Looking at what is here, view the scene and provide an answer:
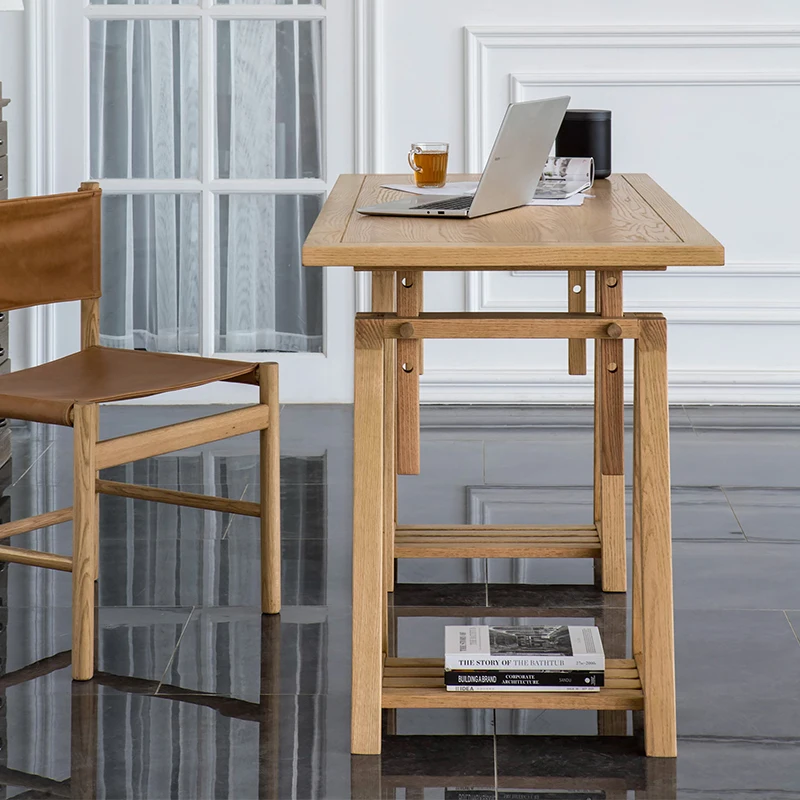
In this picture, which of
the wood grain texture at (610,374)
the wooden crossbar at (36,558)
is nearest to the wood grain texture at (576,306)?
the wood grain texture at (610,374)

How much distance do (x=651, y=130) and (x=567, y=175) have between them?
67.1 inches

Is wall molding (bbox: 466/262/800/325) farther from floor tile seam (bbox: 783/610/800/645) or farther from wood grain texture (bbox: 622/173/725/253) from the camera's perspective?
floor tile seam (bbox: 783/610/800/645)

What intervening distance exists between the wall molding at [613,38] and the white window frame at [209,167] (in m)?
0.47

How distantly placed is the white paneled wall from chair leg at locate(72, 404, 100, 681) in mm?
2089

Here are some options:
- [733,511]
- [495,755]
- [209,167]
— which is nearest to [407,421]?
[495,755]

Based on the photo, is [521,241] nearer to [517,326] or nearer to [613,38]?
[517,326]

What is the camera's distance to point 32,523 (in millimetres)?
2480

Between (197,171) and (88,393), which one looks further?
(197,171)

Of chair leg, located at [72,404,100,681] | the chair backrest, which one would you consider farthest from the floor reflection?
the chair backrest

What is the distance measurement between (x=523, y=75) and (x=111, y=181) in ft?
4.42

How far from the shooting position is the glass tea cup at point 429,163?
2.40 m

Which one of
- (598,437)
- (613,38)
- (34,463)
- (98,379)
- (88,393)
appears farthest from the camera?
(613,38)

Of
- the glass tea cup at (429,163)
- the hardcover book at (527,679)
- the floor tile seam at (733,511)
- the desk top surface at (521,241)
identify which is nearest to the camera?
the desk top surface at (521,241)

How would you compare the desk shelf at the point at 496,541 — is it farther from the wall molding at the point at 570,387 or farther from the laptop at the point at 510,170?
the wall molding at the point at 570,387
